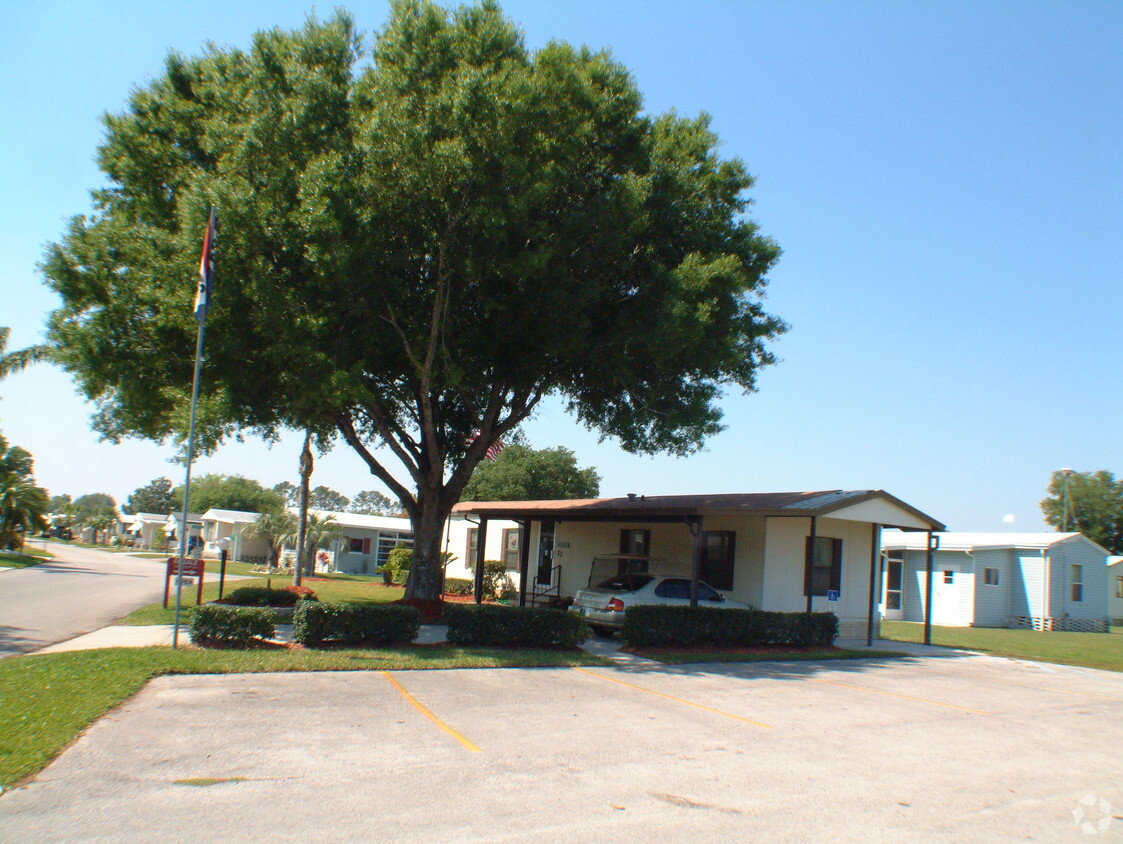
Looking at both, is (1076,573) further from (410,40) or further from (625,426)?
(410,40)

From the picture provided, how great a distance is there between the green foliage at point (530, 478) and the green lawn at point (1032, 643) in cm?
2957

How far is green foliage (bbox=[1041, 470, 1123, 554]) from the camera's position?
2322 inches

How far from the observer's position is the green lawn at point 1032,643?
1967 centimetres

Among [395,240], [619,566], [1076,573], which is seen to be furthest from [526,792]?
[1076,573]

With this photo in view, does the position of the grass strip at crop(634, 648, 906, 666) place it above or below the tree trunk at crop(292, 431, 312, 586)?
below

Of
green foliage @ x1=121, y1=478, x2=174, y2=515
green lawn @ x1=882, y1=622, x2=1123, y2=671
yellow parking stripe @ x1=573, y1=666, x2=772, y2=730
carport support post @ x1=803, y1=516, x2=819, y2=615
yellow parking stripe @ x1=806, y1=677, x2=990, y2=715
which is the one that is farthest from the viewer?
green foliage @ x1=121, y1=478, x2=174, y2=515

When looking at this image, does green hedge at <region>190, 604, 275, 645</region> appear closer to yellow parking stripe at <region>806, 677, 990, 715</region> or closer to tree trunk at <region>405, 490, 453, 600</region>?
tree trunk at <region>405, 490, 453, 600</region>

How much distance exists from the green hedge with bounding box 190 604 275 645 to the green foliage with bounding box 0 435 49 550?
3459 cm

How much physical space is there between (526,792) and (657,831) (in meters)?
1.21

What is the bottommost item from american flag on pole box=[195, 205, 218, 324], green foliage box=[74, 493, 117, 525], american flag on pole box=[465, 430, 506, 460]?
green foliage box=[74, 493, 117, 525]

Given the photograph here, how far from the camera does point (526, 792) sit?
638cm

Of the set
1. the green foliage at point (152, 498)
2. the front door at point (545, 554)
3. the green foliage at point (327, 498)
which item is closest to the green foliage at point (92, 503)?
the green foliage at point (152, 498)

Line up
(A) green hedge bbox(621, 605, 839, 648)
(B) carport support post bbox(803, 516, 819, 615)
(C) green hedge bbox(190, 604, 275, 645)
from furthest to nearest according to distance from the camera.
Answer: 1. (B) carport support post bbox(803, 516, 819, 615)
2. (A) green hedge bbox(621, 605, 839, 648)
3. (C) green hedge bbox(190, 604, 275, 645)

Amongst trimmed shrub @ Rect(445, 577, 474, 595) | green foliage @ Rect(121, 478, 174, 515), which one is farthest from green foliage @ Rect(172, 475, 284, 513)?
trimmed shrub @ Rect(445, 577, 474, 595)
